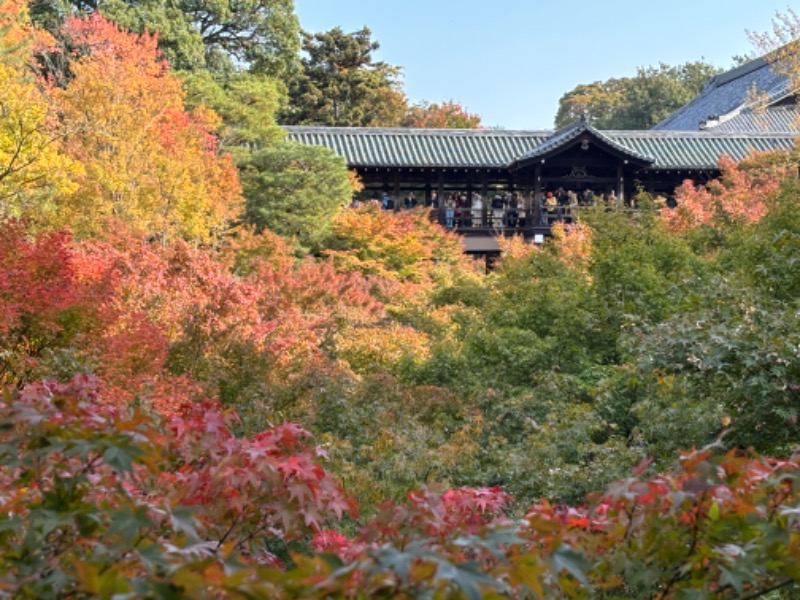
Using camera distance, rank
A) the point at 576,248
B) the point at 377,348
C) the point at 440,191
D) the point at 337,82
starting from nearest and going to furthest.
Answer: the point at 377,348 → the point at 576,248 → the point at 440,191 → the point at 337,82

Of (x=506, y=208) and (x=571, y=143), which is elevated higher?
(x=571, y=143)

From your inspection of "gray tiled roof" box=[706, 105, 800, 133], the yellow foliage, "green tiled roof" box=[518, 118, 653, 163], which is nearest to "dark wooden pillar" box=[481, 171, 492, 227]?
"green tiled roof" box=[518, 118, 653, 163]

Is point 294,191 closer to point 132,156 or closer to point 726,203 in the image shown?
point 132,156

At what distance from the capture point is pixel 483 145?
94.6 feet

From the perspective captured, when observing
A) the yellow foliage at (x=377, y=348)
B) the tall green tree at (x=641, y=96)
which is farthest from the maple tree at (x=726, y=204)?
the tall green tree at (x=641, y=96)

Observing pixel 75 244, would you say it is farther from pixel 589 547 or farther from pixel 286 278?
pixel 589 547

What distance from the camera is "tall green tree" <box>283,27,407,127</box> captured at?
122 feet

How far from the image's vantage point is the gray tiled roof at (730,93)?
34.8m

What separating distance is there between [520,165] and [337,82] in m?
13.1

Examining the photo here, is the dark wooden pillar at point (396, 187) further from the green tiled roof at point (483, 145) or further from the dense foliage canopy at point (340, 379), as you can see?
the dense foliage canopy at point (340, 379)

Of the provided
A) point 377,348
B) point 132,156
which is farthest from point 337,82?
point 377,348

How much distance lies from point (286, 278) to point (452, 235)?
952 centimetres

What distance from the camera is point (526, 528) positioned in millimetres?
2807

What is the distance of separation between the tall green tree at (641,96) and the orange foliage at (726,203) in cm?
3113
